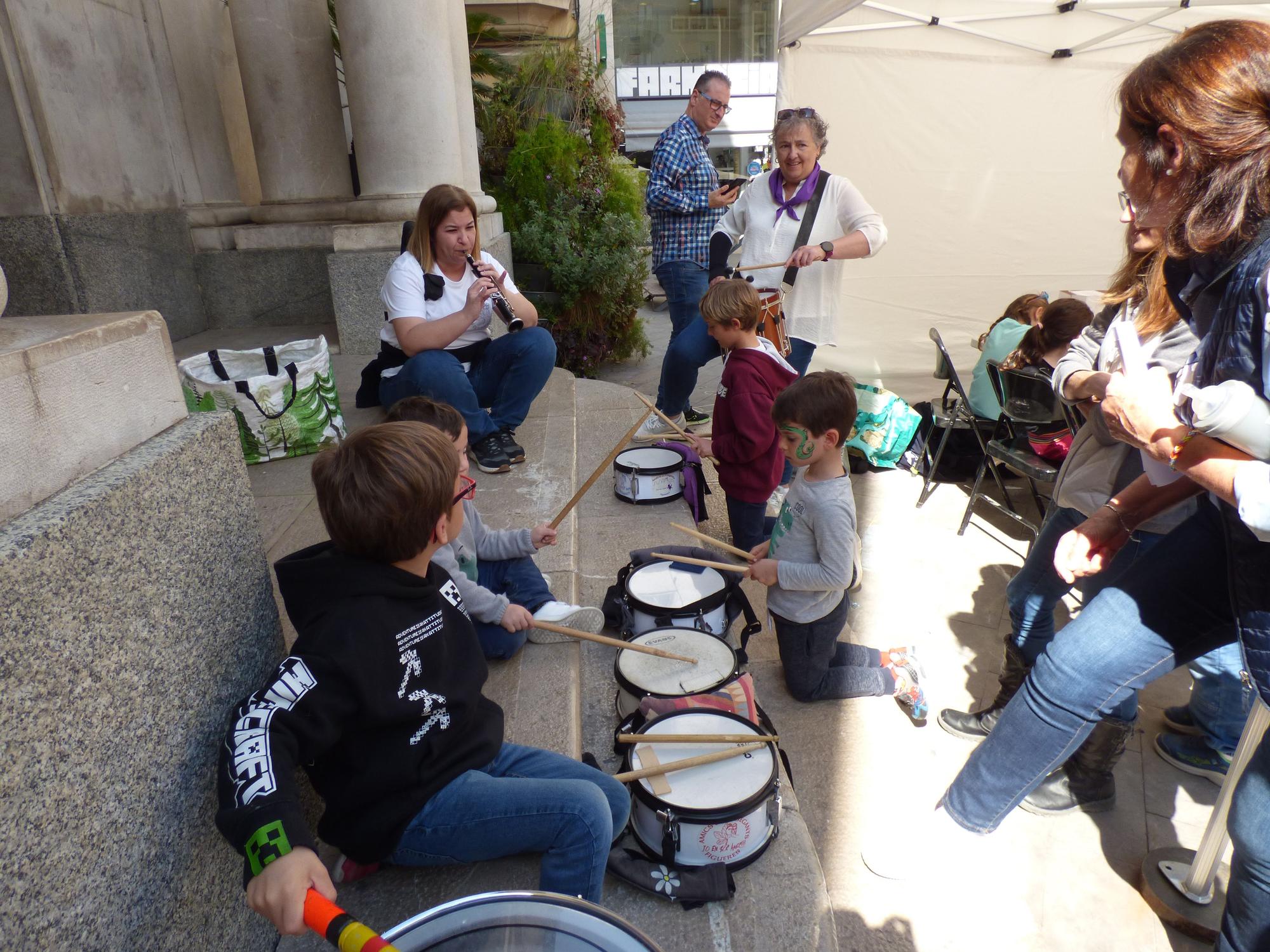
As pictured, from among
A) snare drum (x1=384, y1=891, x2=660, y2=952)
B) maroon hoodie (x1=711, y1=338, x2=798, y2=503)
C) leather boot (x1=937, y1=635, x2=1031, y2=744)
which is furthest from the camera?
maroon hoodie (x1=711, y1=338, x2=798, y2=503)

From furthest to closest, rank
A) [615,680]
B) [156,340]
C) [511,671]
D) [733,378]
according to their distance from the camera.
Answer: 1. [733,378]
2. [615,680]
3. [511,671]
4. [156,340]

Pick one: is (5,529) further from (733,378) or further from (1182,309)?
(733,378)

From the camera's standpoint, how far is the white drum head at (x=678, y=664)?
2162 mm

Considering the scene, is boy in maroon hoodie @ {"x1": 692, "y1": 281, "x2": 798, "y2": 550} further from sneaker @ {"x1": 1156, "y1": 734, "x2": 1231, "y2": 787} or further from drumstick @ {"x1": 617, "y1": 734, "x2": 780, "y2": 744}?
sneaker @ {"x1": 1156, "y1": 734, "x2": 1231, "y2": 787}

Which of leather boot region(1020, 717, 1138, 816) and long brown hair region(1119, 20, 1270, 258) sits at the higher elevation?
long brown hair region(1119, 20, 1270, 258)

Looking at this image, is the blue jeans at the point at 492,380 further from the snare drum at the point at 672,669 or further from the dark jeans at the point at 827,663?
the dark jeans at the point at 827,663

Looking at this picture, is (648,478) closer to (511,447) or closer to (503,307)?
(511,447)

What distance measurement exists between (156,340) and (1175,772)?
9.75 feet

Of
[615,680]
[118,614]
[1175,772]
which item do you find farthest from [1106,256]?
[118,614]

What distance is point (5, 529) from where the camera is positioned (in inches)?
38.4

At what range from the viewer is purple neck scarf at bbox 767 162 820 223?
3.86m

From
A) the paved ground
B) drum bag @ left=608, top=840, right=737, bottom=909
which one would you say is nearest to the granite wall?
the paved ground

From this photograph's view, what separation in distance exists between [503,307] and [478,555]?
154cm

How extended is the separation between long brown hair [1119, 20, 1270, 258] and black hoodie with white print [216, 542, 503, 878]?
4.98ft
